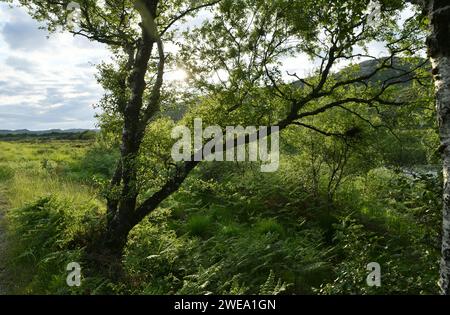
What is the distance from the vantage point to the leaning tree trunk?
6.27 m

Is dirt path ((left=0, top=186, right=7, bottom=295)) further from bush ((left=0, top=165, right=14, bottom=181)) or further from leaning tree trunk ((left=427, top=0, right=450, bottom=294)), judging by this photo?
leaning tree trunk ((left=427, top=0, right=450, bottom=294))

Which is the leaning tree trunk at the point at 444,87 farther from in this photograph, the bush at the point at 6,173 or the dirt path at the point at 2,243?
the bush at the point at 6,173

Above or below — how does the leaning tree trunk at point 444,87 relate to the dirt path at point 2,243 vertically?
above

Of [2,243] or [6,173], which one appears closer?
[2,243]

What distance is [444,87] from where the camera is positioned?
6.39 meters

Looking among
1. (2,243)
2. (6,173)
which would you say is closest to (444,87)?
(2,243)

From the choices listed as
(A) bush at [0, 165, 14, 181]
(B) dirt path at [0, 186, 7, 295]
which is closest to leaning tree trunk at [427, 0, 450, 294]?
(B) dirt path at [0, 186, 7, 295]

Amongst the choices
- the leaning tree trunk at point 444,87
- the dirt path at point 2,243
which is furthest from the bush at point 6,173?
the leaning tree trunk at point 444,87

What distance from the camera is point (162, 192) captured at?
39.1 feet

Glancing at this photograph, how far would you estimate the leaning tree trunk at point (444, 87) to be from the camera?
6266 millimetres

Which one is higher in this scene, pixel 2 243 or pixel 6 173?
pixel 6 173

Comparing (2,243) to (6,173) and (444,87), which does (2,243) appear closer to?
(444,87)
